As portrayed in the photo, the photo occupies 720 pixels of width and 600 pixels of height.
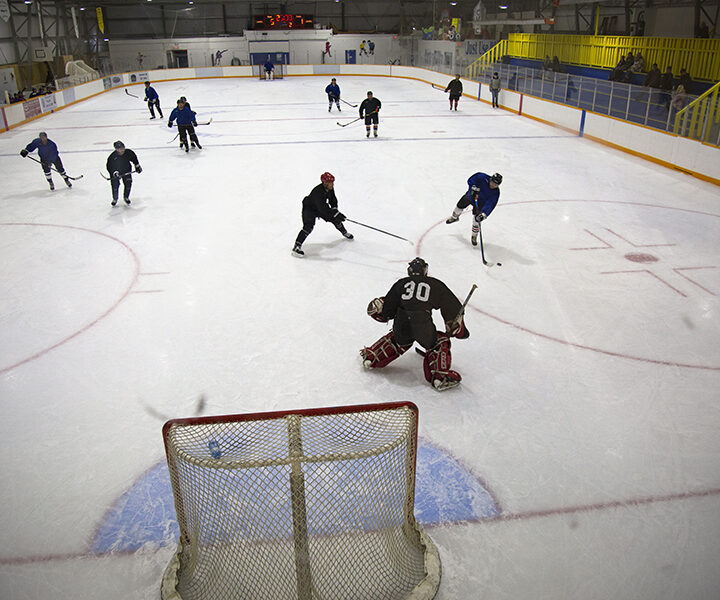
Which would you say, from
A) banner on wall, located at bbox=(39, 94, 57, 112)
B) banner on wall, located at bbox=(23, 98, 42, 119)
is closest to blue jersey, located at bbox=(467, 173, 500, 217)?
banner on wall, located at bbox=(23, 98, 42, 119)

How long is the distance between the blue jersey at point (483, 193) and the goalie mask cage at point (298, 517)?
191 inches

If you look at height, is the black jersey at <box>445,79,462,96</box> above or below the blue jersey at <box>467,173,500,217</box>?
above

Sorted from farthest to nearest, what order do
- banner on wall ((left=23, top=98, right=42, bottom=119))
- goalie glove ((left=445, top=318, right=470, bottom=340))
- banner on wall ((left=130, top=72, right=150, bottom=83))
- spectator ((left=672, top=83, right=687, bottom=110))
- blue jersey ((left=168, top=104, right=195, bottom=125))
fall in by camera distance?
1. banner on wall ((left=130, top=72, right=150, bottom=83))
2. banner on wall ((left=23, top=98, right=42, bottom=119))
3. blue jersey ((left=168, top=104, right=195, bottom=125))
4. spectator ((left=672, top=83, right=687, bottom=110))
5. goalie glove ((left=445, top=318, right=470, bottom=340))

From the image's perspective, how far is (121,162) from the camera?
9742 mm

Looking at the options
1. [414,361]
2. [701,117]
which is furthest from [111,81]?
[414,361]

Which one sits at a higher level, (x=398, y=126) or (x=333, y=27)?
(x=333, y=27)

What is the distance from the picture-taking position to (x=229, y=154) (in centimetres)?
1427

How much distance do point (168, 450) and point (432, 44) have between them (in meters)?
35.7

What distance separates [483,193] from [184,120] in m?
9.26

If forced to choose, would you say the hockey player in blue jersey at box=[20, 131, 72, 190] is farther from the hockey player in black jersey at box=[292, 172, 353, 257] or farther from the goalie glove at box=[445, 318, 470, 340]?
the goalie glove at box=[445, 318, 470, 340]

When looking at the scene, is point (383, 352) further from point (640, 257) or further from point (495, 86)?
point (495, 86)

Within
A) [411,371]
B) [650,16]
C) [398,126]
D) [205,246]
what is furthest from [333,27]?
[411,371]

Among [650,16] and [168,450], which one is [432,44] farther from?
[168,450]

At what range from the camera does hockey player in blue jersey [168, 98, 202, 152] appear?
13.7m
